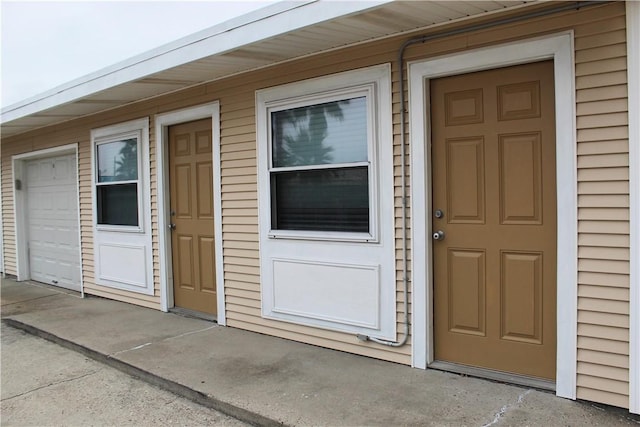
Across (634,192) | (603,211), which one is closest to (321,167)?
(603,211)

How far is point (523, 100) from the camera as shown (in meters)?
3.19

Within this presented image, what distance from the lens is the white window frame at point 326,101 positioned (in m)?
3.78

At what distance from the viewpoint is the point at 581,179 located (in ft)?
9.54

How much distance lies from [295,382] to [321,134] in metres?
1.97

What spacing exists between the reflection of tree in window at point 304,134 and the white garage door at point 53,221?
4.31 meters

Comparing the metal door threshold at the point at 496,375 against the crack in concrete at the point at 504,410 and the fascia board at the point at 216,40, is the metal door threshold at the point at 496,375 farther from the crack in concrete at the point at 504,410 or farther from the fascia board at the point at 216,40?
the fascia board at the point at 216,40

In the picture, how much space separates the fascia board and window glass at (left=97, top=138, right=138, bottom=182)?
2.67 ft

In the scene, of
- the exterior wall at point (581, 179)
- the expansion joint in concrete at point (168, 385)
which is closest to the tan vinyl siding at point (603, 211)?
the exterior wall at point (581, 179)

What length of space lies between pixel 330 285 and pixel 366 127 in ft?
4.29

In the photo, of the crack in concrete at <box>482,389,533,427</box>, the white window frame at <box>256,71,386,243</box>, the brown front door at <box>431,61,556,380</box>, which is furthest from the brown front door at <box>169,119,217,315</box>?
the crack in concrete at <box>482,389,533,427</box>

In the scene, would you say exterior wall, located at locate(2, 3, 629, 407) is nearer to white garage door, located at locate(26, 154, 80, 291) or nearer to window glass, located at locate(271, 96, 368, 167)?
window glass, located at locate(271, 96, 368, 167)

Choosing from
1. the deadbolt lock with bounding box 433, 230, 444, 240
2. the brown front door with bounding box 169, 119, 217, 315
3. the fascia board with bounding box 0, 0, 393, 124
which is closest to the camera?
the fascia board with bounding box 0, 0, 393, 124

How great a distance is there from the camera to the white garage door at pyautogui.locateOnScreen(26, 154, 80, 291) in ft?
24.5

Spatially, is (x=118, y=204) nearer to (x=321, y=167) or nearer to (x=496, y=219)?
(x=321, y=167)
